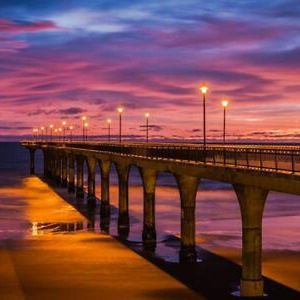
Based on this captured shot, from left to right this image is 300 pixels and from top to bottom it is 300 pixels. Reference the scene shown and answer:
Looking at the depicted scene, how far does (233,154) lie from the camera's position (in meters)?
40.2

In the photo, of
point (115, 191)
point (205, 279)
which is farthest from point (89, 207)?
point (205, 279)

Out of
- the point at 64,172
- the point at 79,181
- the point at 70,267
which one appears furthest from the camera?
the point at 64,172

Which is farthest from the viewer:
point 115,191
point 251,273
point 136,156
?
point 115,191

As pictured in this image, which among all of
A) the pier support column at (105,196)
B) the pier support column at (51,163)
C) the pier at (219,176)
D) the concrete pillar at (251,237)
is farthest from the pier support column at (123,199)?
the pier support column at (51,163)

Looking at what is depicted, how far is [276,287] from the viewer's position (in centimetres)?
3441

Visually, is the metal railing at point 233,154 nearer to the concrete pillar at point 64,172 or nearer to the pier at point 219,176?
the pier at point 219,176

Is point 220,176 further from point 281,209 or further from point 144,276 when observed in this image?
point 281,209

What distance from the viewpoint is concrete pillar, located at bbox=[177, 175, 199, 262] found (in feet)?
134

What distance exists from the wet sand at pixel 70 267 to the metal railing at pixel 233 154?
6565 mm

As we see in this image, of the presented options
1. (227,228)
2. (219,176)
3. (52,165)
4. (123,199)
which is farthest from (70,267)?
(52,165)

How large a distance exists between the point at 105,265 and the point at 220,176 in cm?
999

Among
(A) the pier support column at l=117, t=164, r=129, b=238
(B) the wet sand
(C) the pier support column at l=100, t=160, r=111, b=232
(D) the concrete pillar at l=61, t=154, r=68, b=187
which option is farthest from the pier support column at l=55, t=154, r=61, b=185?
(A) the pier support column at l=117, t=164, r=129, b=238

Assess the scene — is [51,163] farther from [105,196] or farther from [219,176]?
[219,176]

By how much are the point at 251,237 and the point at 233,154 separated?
31.2 ft
